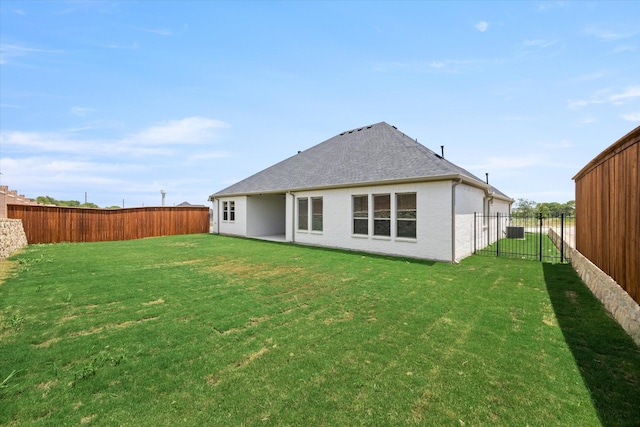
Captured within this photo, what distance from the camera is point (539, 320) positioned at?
15.4 feet

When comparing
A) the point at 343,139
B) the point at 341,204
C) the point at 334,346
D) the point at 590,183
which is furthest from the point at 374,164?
the point at 334,346

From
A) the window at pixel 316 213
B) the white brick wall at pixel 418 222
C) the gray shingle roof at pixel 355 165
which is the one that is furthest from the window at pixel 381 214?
the window at pixel 316 213

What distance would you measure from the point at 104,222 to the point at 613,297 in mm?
23301

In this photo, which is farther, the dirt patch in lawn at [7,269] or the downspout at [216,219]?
the downspout at [216,219]

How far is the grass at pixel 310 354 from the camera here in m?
2.49

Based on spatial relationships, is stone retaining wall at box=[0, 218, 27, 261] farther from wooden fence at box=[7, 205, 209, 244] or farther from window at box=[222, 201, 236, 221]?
window at box=[222, 201, 236, 221]

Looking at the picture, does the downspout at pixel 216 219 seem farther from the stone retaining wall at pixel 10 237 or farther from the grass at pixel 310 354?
the grass at pixel 310 354

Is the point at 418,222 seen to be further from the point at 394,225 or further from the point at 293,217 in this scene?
the point at 293,217

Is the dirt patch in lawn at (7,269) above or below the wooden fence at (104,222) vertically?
below

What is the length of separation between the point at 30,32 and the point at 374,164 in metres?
13.1

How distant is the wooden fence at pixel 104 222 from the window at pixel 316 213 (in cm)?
1210

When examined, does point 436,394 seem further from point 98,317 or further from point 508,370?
point 98,317

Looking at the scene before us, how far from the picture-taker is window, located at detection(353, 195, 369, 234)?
1209cm

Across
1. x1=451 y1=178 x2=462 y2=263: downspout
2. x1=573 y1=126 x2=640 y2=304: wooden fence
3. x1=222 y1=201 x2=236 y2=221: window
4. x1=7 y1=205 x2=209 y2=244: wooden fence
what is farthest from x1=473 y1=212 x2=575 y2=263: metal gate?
x1=7 y1=205 x2=209 y2=244: wooden fence
